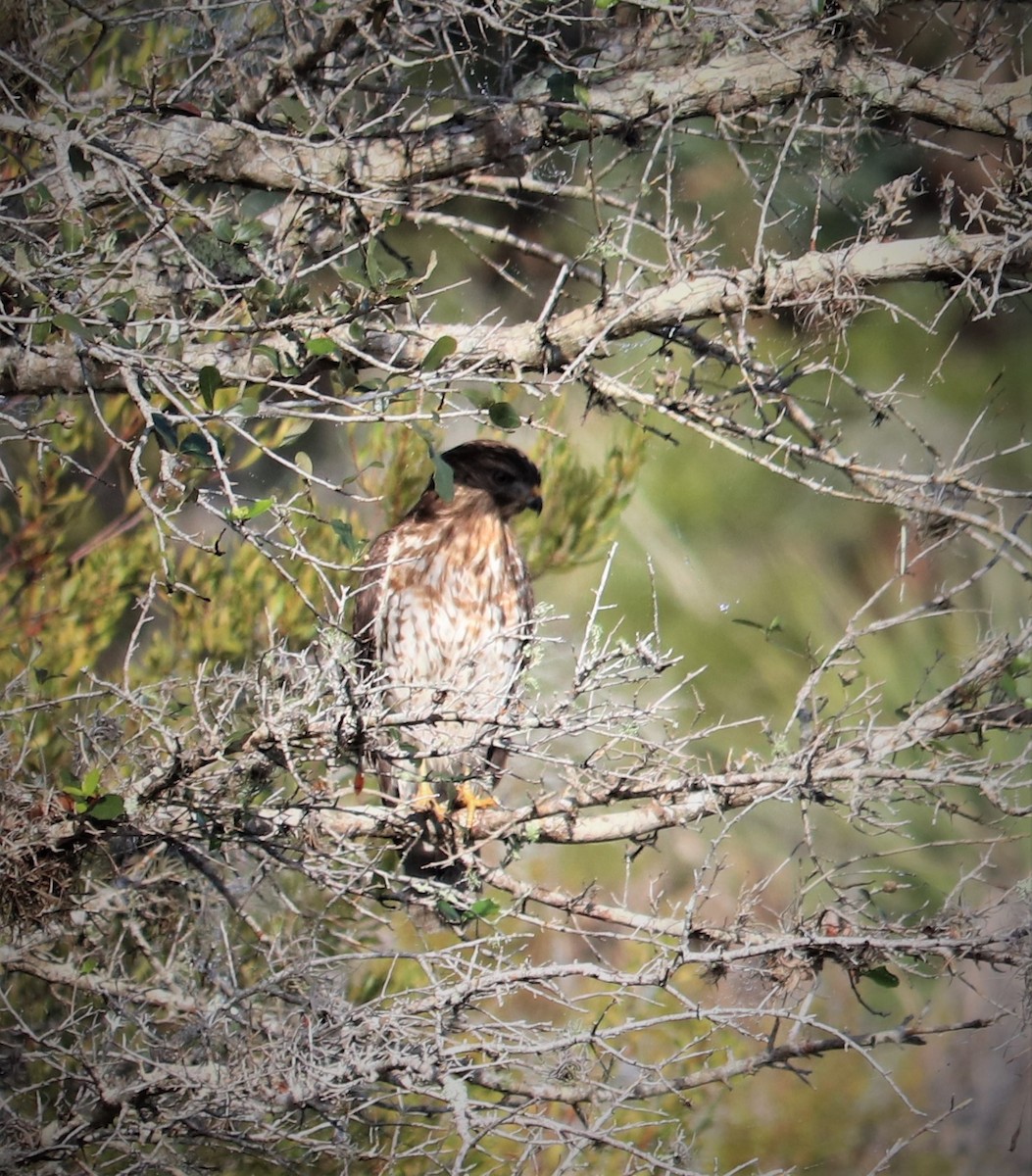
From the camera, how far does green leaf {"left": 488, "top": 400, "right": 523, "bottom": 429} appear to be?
1.93m

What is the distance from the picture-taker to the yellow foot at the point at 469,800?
276 cm

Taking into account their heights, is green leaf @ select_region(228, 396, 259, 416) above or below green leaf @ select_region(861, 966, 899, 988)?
above

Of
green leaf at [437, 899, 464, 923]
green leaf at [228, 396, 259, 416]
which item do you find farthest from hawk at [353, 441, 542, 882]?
green leaf at [228, 396, 259, 416]

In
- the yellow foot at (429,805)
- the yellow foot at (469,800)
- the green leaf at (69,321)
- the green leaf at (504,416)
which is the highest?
the green leaf at (69,321)

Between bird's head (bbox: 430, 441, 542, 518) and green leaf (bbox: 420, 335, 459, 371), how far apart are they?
3.84 feet

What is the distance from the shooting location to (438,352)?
6.16 ft

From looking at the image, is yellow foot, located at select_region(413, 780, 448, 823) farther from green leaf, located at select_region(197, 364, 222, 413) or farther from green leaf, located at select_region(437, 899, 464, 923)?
green leaf, located at select_region(197, 364, 222, 413)

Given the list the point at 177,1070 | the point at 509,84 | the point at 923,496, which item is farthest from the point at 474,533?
the point at 177,1070

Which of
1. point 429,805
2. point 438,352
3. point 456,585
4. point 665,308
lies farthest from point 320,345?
point 456,585

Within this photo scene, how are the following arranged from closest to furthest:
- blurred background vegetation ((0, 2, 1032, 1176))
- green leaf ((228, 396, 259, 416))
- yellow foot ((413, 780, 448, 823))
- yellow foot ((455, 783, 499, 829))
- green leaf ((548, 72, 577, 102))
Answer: green leaf ((228, 396, 259, 416)) < blurred background vegetation ((0, 2, 1032, 1176)) < green leaf ((548, 72, 577, 102)) < yellow foot ((413, 780, 448, 823)) < yellow foot ((455, 783, 499, 829))

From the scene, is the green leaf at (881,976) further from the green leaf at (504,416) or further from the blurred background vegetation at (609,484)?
the green leaf at (504,416)

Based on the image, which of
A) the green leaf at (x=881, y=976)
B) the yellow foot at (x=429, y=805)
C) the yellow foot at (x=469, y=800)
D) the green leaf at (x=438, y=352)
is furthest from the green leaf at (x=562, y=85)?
the green leaf at (x=881, y=976)

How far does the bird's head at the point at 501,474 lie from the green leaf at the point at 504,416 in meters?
1.13

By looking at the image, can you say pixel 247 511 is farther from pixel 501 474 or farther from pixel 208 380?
pixel 501 474
